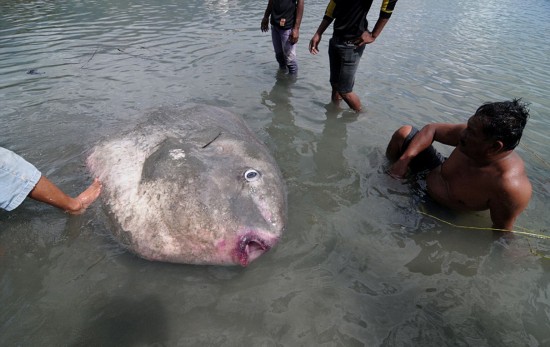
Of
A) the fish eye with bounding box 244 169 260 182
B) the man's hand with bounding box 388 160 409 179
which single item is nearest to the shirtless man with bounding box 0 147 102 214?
the fish eye with bounding box 244 169 260 182

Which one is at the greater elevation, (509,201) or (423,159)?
(509,201)

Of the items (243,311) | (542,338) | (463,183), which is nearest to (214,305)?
(243,311)

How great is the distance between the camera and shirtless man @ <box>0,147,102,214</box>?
255 centimetres

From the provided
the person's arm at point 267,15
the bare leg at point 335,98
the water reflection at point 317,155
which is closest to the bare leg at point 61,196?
the water reflection at point 317,155

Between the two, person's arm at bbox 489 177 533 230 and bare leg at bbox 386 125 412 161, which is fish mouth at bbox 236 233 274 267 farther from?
bare leg at bbox 386 125 412 161

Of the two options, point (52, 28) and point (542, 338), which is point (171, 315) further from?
point (52, 28)

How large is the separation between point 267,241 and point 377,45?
27.9 feet

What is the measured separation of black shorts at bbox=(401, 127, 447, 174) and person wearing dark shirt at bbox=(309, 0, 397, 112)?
64.5 inches

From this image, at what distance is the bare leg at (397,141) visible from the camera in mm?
3781

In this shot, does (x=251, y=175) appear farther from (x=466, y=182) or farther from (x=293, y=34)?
(x=293, y=34)

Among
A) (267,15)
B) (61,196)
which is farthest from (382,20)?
(61,196)

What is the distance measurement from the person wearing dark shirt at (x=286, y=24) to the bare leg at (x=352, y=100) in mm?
1788

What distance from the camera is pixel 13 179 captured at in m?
2.58

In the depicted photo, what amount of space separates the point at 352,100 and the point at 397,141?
1.64 metres
